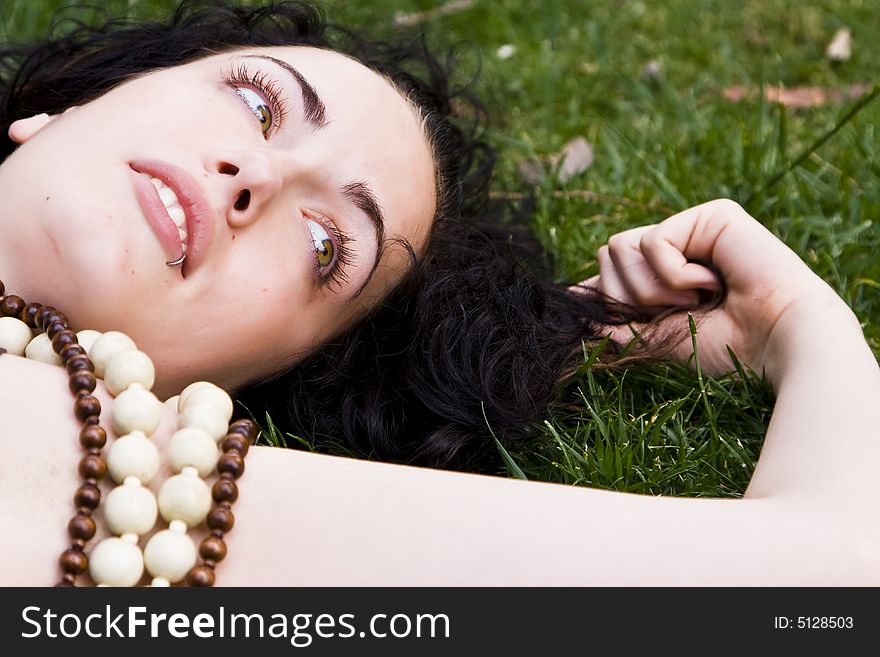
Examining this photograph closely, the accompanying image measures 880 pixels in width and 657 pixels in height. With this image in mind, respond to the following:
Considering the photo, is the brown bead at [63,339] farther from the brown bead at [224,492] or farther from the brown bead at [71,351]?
the brown bead at [224,492]

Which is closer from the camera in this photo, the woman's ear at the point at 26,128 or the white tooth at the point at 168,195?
the white tooth at the point at 168,195

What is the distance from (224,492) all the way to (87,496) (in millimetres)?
201

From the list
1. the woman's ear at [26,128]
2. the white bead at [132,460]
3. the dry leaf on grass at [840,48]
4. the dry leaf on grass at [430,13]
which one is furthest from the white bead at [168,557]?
the dry leaf on grass at [840,48]

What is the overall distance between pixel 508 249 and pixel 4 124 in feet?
4.47

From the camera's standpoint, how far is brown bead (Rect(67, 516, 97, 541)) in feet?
4.96

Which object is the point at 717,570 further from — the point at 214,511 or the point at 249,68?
the point at 249,68

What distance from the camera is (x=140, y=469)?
1564mm

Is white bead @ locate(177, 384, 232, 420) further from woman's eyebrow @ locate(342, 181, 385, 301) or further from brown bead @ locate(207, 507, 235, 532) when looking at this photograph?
woman's eyebrow @ locate(342, 181, 385, 301)

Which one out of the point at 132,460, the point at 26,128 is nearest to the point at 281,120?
the point at 26,128

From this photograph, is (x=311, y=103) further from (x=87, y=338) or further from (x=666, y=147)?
(x=666, y=147)

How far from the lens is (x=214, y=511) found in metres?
1.56

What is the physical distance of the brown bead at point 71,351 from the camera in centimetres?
170

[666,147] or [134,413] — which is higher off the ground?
[134,413]

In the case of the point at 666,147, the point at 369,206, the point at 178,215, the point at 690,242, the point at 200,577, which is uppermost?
the point at 178,215
